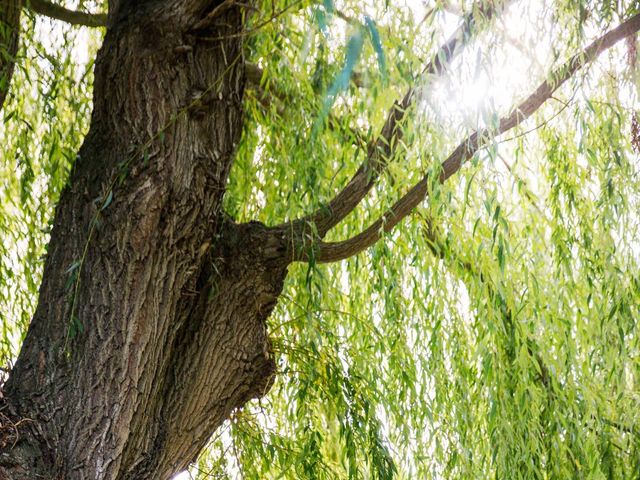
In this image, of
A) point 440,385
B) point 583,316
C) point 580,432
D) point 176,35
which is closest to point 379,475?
point 440,385

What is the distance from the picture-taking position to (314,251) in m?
2.38

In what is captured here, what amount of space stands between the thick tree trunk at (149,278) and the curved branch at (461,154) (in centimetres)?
14

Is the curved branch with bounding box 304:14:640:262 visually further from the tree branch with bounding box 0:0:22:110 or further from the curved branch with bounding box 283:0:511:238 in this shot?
the tree branch with bounding box 0:0:22:110

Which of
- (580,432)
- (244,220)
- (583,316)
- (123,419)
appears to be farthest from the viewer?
(244,220)

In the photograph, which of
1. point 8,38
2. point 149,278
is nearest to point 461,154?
point 149,278

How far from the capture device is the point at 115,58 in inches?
89.4

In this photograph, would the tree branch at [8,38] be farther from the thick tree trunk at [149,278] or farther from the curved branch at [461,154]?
the curved branch at [461,154]

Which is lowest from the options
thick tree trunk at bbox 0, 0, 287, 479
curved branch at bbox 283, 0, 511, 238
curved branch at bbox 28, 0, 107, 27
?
thick tree trunk at bbox 0, 0, 287, 479

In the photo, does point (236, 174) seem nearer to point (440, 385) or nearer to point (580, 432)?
point (440, 385)

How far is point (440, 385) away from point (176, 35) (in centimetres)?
129

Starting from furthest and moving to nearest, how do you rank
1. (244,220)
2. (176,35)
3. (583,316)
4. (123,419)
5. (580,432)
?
(244,220) < (583,316) < (580,432) < (176,35) < (123,419)

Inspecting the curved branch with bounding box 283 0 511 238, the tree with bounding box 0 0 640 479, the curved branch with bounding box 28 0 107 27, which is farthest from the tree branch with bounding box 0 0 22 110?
the curved branch with bounding box 283 0 511 238

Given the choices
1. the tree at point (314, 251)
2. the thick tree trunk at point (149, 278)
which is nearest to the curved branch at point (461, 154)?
the tree at point (314, 251)

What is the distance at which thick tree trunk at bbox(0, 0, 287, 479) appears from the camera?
6.71 ft
